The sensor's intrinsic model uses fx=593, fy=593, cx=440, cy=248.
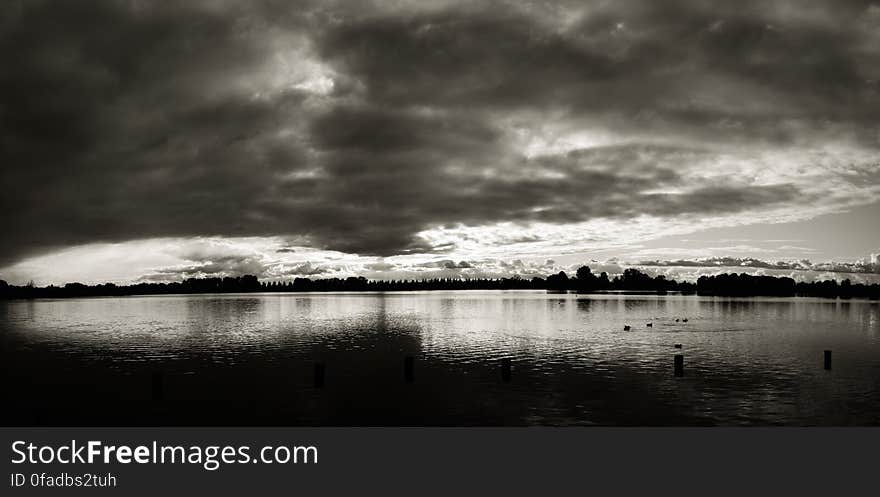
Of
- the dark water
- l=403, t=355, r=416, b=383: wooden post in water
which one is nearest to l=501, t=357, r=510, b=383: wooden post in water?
the dark water

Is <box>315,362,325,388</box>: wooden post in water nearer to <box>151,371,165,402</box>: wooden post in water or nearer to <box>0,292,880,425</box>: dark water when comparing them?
<box>0,292,880,425</box>: dark water

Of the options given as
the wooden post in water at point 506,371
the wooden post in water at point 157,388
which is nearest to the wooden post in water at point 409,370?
the wooden post in water at point 506,371

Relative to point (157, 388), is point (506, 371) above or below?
below

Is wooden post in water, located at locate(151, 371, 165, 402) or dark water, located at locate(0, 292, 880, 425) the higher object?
wooden post in water, located at locate(151, 371, 165, 402)

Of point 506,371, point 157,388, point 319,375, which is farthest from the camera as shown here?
point 506,371

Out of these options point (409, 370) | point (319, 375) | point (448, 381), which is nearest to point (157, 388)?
point (319, 375)

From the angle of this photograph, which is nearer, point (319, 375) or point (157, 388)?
point (157, 388)

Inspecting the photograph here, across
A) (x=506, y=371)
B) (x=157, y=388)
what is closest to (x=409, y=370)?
(x=506, y=371)

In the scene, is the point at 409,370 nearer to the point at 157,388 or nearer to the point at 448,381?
the point at 448,381

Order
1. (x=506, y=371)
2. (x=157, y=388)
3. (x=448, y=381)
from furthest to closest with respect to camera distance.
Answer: (x=448, y=381) → (x=506, y=371) → (x=157, y=388)

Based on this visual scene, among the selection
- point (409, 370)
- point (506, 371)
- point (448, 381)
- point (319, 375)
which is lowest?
point (448, 381)
